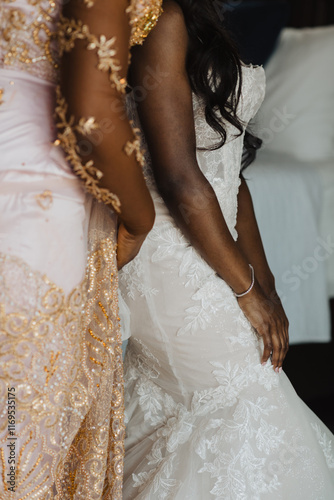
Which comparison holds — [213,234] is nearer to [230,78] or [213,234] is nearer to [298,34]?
[230,78]

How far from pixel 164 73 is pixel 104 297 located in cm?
39

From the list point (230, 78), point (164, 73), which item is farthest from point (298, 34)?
point (164, 73)

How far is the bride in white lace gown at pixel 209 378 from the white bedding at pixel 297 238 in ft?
2.91

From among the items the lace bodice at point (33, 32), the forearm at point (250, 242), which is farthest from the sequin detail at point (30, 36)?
the forearm at point (250, 242)

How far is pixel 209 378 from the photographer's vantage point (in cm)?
110

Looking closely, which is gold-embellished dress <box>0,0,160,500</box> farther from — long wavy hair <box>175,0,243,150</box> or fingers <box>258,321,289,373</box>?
fingers <box>258,321,289,373</box>

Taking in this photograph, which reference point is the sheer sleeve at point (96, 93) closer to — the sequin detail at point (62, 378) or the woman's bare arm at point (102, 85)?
the woman's bare arm at point (102, 85)

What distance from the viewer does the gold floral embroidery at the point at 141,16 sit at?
31.6 inches

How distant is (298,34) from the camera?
2.50 meters

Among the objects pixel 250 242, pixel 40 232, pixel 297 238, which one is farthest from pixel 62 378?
pixel 297 238

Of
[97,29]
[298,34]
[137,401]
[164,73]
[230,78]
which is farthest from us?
[298,34]

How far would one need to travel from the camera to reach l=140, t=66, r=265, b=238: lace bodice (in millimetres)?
1111

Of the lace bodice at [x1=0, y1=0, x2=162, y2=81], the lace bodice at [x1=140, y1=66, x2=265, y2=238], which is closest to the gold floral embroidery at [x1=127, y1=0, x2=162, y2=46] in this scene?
the lace bodice at [x1=0, y1=0, x2=162, y2=81]

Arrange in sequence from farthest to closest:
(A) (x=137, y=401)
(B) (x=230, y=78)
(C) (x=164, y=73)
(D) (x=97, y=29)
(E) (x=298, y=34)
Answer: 1. (E) (x=298, y=34)
2. (A) (x=137, y=401)
3. (B) (x=230, y=78)
4. (C) (x=164, y=73)
5. (D) (x=97, y=29)
